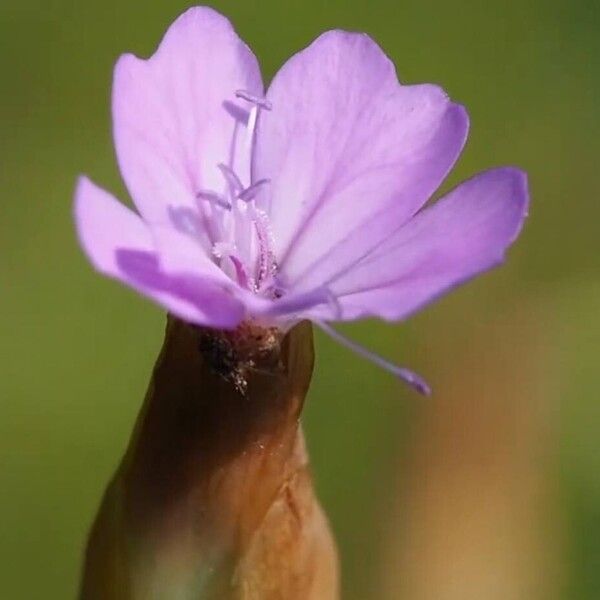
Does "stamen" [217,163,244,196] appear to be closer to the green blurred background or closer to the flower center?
the flower center

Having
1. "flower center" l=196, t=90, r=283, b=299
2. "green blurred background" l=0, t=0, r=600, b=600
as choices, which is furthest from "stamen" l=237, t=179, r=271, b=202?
"green blurred background" l=0, t=0, r=600, b=600

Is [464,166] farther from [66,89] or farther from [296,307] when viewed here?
[296,307]

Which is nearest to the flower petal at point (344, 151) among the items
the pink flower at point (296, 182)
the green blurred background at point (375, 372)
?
the pink flower at point (296, 182)

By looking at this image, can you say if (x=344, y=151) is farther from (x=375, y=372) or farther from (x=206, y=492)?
(x=375, y=372)

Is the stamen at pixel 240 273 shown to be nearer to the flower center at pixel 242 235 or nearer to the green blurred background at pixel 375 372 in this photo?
the flower center at pixel 242 235

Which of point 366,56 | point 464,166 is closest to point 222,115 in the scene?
point 366,56
